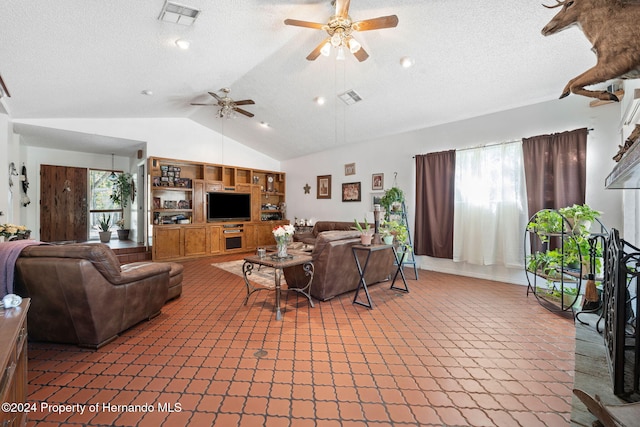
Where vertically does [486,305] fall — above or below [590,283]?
below

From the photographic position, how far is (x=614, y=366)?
163 centimetres

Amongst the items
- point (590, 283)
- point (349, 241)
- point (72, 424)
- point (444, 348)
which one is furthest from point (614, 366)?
point (72, 424)

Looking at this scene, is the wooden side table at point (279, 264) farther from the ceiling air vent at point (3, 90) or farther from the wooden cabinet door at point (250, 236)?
the wooden cabinet door at point (250, 236)

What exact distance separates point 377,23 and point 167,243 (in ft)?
19.5

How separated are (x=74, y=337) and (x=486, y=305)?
436 centimetres

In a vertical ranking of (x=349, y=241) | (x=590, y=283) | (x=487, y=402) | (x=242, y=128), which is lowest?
(x=487, y=402)

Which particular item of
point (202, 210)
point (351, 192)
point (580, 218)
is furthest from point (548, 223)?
point (202, 210)

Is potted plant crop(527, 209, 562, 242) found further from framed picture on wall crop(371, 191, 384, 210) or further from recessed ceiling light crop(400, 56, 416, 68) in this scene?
framed picture on wall crop(371, 191, 384, 210)

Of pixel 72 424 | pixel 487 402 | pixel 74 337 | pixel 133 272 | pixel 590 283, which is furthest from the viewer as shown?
pixel 590 283

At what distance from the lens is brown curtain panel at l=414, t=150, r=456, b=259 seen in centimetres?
505

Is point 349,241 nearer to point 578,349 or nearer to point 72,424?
point 578,349

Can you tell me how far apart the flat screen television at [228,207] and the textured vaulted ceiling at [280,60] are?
2460mm

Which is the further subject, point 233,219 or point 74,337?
point 233,219

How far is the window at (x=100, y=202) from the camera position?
765cm
